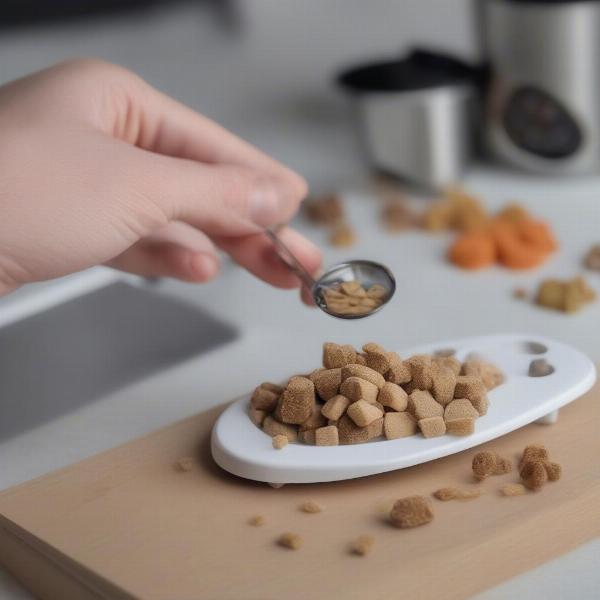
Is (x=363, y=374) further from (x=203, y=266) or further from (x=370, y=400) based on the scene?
(x=203, y=266)

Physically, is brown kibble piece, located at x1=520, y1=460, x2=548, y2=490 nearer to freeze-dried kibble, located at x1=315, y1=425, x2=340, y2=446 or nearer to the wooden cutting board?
the wooden cutting board

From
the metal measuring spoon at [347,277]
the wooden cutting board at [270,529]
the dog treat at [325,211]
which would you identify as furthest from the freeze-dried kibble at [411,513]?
the dog treat at [325,211]

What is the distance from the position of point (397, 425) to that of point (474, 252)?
1.55 feet

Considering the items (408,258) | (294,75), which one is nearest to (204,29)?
(294,75)

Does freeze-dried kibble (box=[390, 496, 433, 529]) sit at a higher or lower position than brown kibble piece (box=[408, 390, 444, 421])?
lower

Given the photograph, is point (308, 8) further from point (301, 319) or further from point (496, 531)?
point (496, 531)

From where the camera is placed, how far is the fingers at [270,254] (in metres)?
0.96

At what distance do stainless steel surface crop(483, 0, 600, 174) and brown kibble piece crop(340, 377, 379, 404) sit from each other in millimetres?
733

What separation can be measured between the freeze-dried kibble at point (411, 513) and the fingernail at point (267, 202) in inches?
12.0

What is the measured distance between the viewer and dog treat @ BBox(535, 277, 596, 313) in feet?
3.46

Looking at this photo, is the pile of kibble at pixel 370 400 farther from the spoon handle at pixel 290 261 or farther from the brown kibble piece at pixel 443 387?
the spoon handle at pixel 290 261

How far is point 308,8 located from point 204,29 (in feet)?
0.81

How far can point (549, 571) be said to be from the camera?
2.26 ft

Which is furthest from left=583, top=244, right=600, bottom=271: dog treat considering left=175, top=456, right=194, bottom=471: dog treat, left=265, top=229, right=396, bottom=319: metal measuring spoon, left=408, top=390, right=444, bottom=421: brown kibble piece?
left=175, top=456, right=194, bottom=471: dog treat
